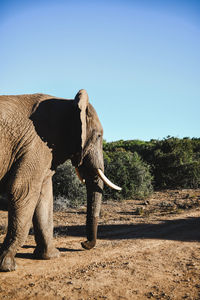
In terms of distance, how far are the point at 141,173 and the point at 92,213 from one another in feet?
27.9

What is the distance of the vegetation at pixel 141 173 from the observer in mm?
11516

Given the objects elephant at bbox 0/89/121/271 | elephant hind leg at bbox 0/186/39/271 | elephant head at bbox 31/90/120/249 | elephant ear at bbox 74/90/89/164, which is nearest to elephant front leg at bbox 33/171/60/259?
elephant at bbox 0/89/121/271

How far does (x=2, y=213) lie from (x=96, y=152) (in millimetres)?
5576

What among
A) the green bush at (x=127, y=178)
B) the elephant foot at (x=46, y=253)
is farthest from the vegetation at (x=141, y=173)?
the elephant foot at (x=46, y=253)

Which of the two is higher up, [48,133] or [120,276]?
[48,133]

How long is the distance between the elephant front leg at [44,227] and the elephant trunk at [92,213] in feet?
1.96

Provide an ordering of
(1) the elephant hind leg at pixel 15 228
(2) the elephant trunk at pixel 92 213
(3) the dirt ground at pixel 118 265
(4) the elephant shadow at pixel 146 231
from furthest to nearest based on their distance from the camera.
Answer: (4) the elephant shadow at pixel 146 231 → (2) the elephant trunk at pixel 92 213 → (1) the elephant hind leg at pixel 15 228 → (3) the dirt ground at pixel 118 265

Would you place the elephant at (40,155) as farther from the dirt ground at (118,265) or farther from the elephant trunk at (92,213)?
the dirt ground at (118,265)

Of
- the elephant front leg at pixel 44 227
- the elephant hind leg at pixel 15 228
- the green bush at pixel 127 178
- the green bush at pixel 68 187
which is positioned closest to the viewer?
the elephant hind leg at pixel 15 228

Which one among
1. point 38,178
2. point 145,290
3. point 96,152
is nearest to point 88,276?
point 145,290

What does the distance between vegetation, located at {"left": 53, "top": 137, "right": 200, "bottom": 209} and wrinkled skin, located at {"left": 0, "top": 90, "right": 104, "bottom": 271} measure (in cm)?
495

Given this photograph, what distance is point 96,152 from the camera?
5078 mm

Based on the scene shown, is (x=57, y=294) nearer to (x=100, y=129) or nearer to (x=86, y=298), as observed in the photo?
(x=86, y=298)

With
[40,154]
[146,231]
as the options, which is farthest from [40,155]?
[146,231]
